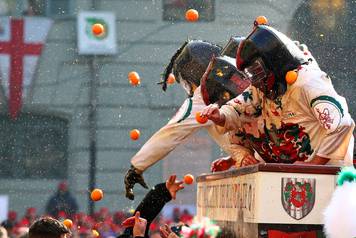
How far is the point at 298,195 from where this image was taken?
19.1ft

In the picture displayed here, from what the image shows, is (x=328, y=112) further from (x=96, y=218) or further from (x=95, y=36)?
(x=95, y=36)

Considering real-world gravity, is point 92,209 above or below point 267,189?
below

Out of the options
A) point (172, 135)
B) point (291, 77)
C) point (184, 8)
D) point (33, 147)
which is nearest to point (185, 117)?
point (172, 135)

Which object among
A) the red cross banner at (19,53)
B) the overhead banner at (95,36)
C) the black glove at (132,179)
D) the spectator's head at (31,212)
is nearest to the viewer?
the black glove at (132,179)

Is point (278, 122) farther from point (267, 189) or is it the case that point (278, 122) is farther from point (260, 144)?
point (267, 189)

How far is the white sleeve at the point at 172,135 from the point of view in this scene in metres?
8.50

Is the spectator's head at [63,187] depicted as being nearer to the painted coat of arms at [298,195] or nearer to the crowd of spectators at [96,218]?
the crowd of spectators at [96,218]

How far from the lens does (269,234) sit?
5.81 metres

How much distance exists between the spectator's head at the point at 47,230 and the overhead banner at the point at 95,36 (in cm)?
1194

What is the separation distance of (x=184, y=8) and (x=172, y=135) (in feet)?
30.4

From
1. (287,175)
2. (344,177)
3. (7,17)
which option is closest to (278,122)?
(287,175)

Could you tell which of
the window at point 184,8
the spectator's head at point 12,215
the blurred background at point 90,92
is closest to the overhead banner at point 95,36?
the blurred background at point 90,92

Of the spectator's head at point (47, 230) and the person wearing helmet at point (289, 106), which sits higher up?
the person wearing helmet at point (289, 106)

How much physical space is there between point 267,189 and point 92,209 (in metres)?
11.8
